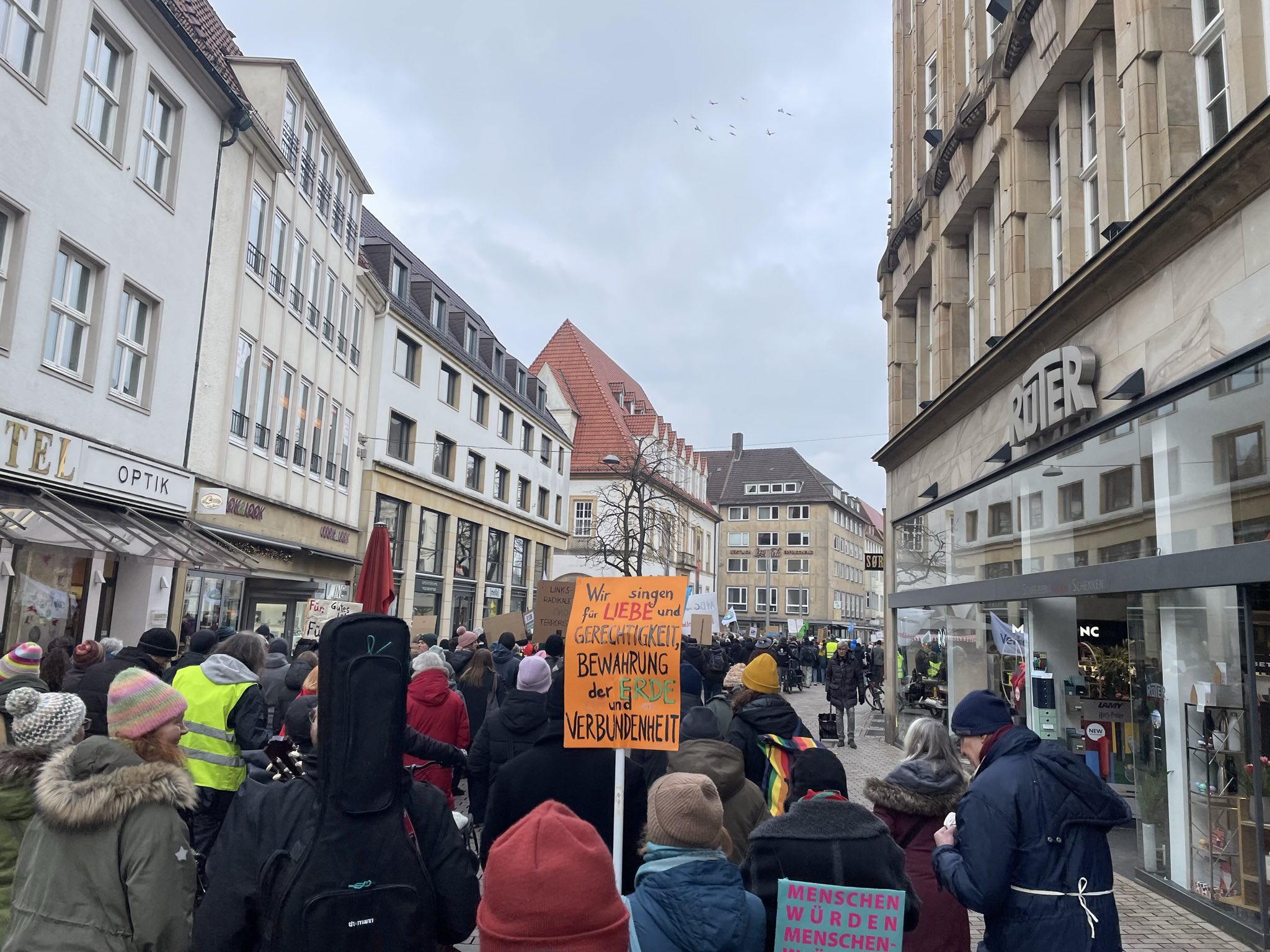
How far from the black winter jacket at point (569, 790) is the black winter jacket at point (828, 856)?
1.55m

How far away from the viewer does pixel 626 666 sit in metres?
5.18

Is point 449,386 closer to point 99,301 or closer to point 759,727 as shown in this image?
point 99,301

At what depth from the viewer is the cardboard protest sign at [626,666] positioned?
4992 millimetres

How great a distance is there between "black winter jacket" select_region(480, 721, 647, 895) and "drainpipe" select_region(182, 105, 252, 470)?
51.0ft

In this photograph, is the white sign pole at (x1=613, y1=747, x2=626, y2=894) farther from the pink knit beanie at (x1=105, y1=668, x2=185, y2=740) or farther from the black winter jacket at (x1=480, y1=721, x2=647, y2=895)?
the pink knit beanie at (x1=105, y1=668, x2=185, y2=740)

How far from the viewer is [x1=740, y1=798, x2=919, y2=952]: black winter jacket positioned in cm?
348

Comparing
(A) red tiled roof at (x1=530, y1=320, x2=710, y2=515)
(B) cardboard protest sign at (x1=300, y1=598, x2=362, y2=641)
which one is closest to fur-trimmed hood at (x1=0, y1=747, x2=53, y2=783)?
(B) cardboard protest sign at (x1=300, y1=598, x2=362, y2=641)

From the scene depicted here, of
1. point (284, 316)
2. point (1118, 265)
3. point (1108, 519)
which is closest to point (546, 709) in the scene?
point (1108, 519)

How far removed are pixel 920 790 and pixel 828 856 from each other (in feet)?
4.68

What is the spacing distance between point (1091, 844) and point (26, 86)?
49.7ft

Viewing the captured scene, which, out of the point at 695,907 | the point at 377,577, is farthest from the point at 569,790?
the point at 377,577

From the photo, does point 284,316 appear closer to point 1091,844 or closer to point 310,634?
point 310,634

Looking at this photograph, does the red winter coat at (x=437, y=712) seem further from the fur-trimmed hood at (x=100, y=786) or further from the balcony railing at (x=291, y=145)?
the balcony railing at (x=291, y=145)

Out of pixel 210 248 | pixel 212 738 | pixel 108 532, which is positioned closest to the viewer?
pixel 212 738
